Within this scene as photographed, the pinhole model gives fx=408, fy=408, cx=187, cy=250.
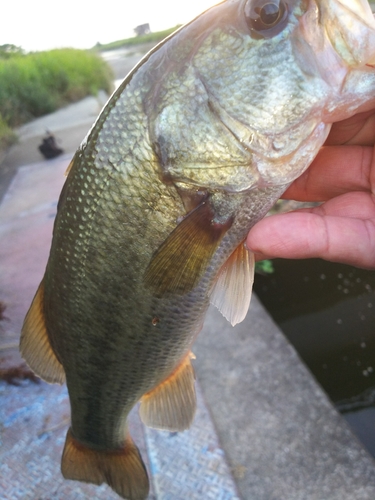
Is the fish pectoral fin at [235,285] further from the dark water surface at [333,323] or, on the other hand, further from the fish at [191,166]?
the dark water surface at [333,323]

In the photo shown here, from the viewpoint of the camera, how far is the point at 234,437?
2363 millimetres

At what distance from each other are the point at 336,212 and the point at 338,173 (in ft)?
0.73

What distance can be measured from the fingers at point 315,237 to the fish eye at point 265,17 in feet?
1.92

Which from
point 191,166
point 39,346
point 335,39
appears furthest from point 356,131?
point 39,346

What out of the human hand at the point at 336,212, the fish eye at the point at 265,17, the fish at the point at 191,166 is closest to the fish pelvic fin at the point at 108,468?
the fish at the point at 191,166

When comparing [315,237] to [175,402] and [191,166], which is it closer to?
[191,166]

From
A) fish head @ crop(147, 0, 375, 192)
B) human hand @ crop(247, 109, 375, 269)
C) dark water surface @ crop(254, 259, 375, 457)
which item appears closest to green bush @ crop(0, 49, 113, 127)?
dark water surface @ crop(254, 259, 375, 457)

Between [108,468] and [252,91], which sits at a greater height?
[252,91]

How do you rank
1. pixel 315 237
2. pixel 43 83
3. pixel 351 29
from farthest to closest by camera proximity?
pixel 43 83
pixel 315 237
pixel 351 29

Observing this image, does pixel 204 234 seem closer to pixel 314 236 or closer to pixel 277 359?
pixel 314 236

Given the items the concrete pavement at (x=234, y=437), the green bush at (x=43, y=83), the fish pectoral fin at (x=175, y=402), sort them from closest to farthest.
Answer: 1. the fish pectoral fin at (x=175, y=402)
2. the concrete pavement at (x=234, y=437)
3. the green bush at (x=43, y=83)

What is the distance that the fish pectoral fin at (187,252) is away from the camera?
1.31 meters

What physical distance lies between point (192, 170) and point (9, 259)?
12.1ft

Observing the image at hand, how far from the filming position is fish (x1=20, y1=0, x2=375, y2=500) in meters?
1.17
